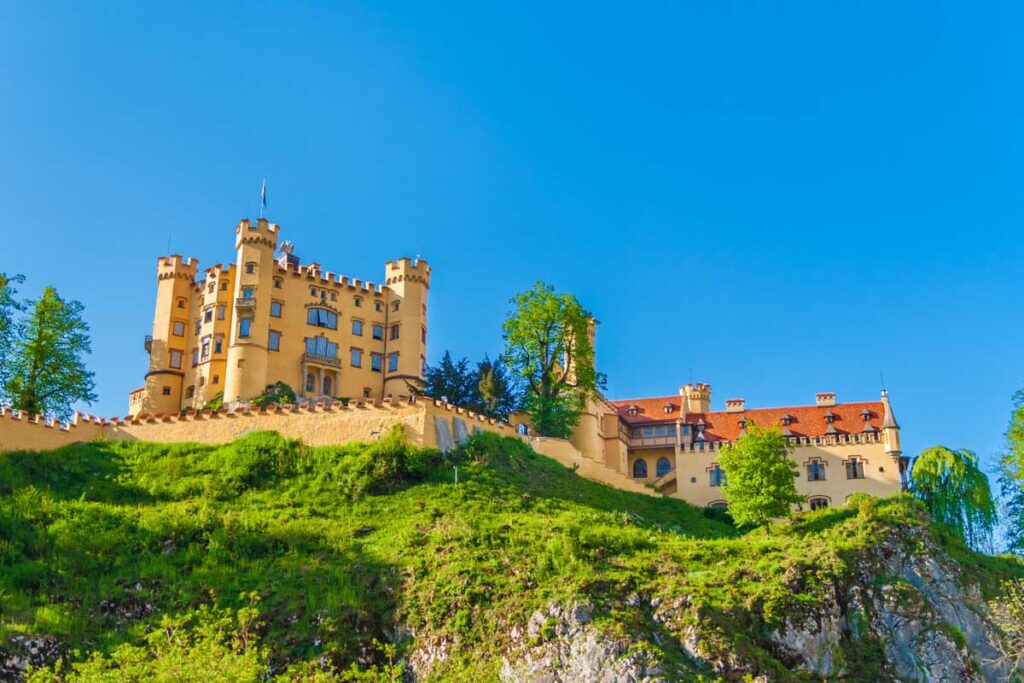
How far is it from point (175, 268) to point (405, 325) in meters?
16.9

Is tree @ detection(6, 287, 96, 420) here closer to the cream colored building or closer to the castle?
the castle

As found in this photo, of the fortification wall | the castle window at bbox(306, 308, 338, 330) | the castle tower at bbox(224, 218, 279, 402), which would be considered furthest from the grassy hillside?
the castle window at bbox(306, 308, 338, 330)

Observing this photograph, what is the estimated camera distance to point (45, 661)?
148ft

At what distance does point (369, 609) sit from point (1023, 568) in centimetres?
3859

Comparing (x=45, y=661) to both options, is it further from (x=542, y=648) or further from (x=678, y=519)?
(x=678, y=519)

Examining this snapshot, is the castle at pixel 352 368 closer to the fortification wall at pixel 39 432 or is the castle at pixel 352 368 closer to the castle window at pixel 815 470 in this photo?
the castle window at pixel 815 470

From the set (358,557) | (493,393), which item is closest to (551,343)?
(493,393)

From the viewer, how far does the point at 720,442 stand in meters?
84.8

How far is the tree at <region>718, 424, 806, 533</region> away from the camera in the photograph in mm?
63781

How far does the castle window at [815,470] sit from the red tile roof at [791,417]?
408cm

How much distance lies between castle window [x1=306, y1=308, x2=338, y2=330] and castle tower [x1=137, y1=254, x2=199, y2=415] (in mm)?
8294

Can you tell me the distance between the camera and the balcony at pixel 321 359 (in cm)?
8369

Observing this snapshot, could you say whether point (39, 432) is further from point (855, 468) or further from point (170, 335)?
point (855, 468)

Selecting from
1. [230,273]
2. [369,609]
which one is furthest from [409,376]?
[369,609]
